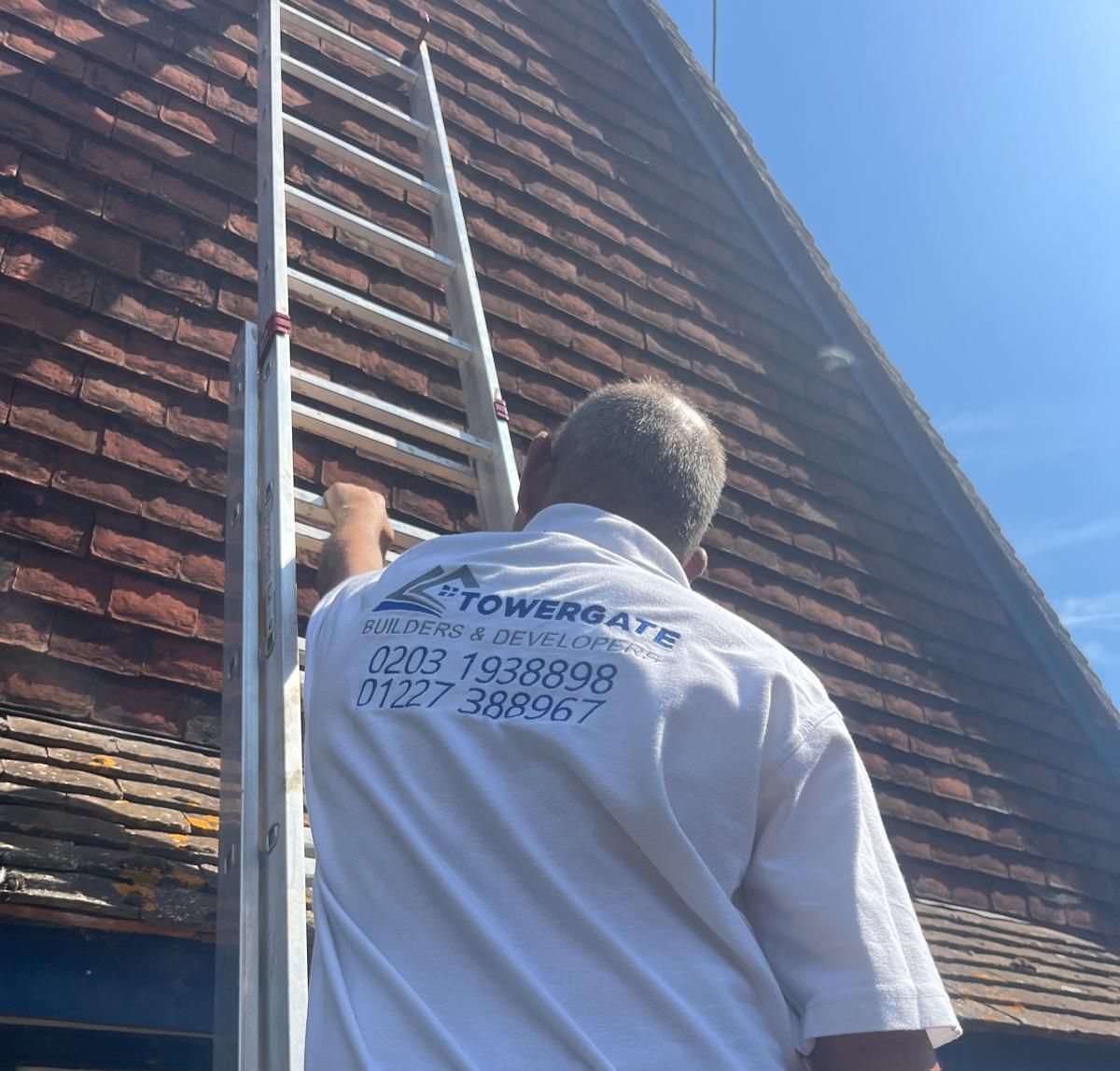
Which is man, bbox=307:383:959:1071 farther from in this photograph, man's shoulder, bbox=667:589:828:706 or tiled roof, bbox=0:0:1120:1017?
tiled roof, bbox=0:0:1120:1017

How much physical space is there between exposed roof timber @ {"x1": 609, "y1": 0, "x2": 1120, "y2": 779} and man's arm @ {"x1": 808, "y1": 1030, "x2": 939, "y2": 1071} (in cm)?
493

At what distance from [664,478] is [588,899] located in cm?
64

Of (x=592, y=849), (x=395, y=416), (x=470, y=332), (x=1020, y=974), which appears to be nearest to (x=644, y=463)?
(x=592, y=849)

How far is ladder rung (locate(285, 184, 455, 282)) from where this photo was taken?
2.97 metres

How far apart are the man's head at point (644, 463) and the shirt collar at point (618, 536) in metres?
0.04

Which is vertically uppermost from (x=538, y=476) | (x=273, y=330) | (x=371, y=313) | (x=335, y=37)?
(x=335, y=37)

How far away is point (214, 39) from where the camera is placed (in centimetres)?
391

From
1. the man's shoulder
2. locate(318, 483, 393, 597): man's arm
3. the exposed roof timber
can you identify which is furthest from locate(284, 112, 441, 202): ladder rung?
the exposed roof timber

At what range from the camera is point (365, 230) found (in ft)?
10.1

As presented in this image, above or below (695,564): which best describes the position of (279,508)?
above

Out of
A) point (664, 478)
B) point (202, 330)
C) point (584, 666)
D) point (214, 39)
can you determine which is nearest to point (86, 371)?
point (202, 330)

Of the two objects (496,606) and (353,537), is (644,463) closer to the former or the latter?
(496,606)

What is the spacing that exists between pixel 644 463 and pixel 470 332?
1.52 meters

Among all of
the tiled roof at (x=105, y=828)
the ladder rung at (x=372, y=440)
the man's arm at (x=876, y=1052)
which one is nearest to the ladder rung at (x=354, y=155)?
the ladder rung at (x=372, y=440)
